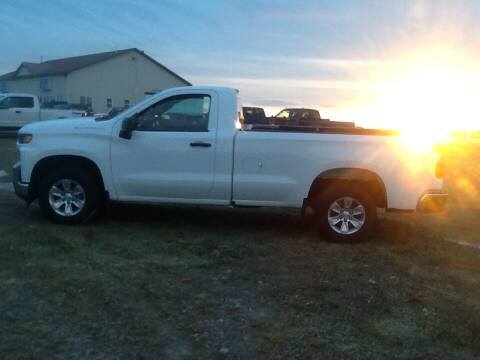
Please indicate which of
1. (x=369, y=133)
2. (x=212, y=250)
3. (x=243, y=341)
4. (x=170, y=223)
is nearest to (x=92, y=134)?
(x=170, y=223)

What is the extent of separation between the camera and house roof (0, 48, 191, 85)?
54094mm

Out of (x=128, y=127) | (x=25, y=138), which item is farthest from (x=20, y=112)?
(x=128, y=127)

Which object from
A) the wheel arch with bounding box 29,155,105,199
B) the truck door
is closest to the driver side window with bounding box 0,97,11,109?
the wheel arch with bounding box 29,155,105,199

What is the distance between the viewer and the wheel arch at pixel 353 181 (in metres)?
7.42

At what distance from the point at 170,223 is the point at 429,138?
3.63 metres

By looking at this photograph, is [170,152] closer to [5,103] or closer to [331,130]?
[331,130]

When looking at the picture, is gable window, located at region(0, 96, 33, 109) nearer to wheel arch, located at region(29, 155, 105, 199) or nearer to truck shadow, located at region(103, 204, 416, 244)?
truck shadow, located at region(103, 204, 416, 244)

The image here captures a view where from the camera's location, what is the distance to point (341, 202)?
24.8 feet

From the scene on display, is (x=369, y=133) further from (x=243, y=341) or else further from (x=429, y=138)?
(x=243, y=341)

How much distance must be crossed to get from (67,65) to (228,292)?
5556cm

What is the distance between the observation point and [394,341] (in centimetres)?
445

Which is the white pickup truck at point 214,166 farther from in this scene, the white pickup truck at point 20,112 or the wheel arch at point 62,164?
the white pickup truck at point 20,112

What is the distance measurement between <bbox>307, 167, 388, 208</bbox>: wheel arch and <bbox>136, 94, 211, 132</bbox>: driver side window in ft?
5.33

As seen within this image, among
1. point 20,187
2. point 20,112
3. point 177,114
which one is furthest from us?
point 20,112
